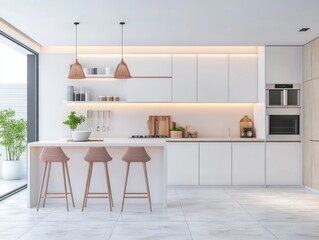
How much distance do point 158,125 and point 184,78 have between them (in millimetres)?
1058

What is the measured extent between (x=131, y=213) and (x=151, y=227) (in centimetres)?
80

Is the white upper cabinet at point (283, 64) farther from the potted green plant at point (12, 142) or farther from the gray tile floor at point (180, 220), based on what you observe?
the potted green plant at point (12, 142)

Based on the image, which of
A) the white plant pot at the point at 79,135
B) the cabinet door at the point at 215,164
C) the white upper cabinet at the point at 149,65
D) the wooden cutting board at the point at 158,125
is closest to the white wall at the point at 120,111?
the wooden cutting board at the point at 158,125

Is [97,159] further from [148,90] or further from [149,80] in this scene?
[149,80]

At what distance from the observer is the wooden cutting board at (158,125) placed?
849 centimetres

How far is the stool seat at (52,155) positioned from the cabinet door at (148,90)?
2.65m

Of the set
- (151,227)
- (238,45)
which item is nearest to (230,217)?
(151,227)

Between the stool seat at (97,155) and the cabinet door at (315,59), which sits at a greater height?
the cabinet door at (315,59)

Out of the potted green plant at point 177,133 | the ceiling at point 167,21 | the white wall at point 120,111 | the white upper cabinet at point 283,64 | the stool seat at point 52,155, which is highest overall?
the ceiling at point 167,21

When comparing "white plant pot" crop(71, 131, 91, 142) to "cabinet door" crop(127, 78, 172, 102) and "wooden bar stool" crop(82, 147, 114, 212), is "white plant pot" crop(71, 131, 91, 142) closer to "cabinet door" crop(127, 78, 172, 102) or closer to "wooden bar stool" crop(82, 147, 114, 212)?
"wooden bar stool" crop(82, 147, 114, 212)

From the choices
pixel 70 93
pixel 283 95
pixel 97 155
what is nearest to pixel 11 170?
pixel 70 93

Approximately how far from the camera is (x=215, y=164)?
26.4 feet

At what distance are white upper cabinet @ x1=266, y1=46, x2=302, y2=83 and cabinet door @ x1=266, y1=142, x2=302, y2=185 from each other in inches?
47.7

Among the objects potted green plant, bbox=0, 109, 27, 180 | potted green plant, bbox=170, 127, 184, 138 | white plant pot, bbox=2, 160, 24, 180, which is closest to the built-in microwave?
potted green plant, bbox=170, 127, 184, 138
